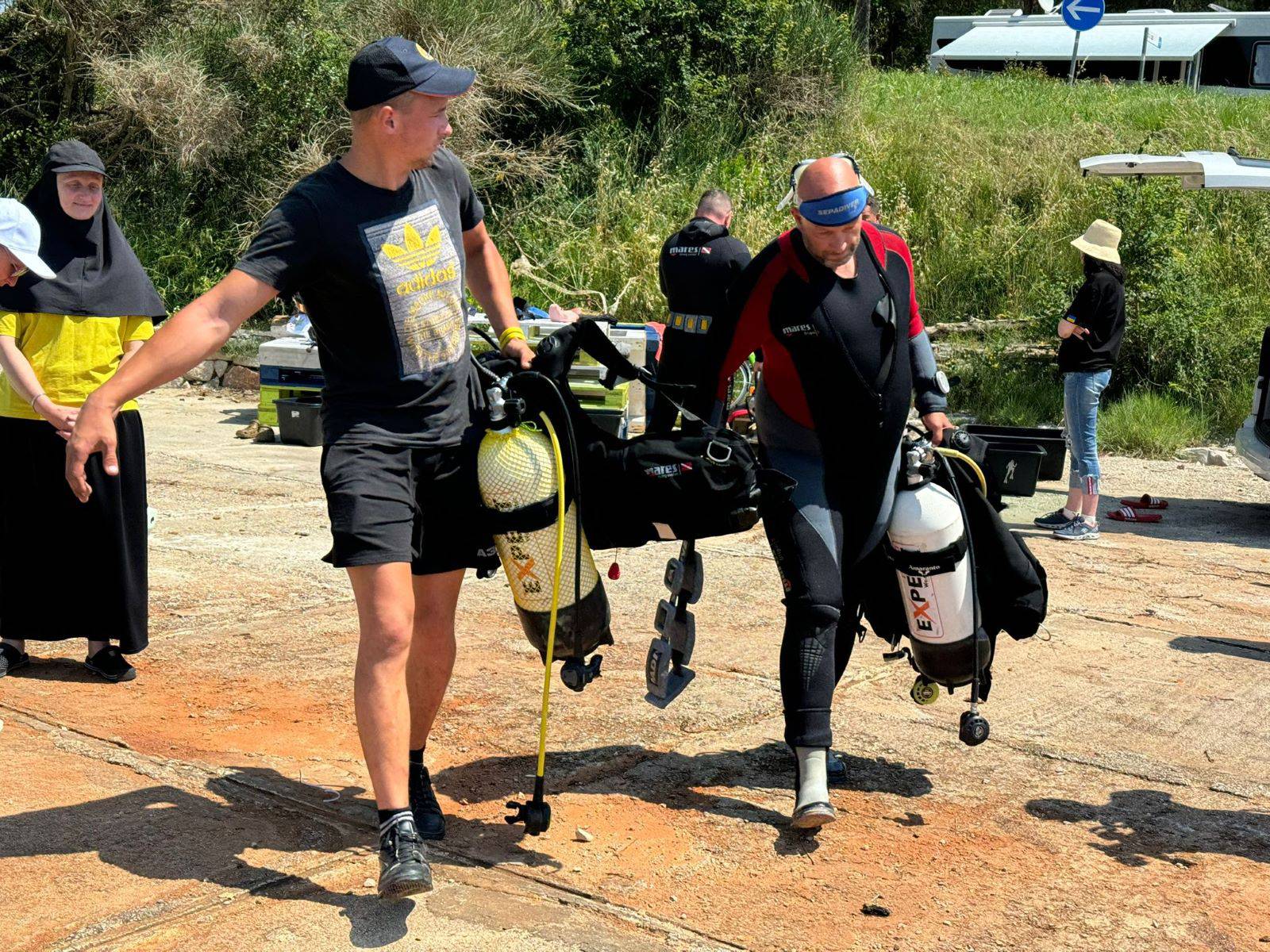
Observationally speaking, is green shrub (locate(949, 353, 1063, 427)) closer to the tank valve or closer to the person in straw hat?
the person in straw hat

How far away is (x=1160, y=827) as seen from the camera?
4312mm

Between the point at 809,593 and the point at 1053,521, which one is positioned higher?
the point at 809,593

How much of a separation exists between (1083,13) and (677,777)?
58.8 feet

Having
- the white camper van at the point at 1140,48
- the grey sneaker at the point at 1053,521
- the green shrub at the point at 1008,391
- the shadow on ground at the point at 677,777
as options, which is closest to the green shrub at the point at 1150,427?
the green shrub at the point at 1008,391

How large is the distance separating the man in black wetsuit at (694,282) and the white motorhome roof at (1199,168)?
3.43m

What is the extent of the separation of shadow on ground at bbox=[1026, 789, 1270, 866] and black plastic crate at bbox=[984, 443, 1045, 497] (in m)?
5.83

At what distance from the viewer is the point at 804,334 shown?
436cm

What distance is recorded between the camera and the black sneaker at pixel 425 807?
4.07 metres

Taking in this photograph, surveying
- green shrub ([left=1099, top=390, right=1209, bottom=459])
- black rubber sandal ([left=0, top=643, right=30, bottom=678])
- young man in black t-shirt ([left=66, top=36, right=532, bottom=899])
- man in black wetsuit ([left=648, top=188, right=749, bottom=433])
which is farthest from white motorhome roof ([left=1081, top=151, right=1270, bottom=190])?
black rubber sandal ([left=0, top=643, right=30, bottom=678])

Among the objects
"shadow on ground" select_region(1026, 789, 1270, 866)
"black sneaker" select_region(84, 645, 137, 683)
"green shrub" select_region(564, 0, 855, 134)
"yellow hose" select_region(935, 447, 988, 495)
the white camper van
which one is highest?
the white camper van

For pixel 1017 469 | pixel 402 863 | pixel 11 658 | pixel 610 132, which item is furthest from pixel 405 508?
pixel 610 132

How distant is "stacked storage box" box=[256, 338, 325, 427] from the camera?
12.8 meters

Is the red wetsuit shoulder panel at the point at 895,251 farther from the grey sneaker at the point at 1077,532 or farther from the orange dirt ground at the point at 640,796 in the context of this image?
the grey sneaker at the point at 1077,532

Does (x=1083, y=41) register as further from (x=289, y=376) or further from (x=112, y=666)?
(x=112, y=666)
